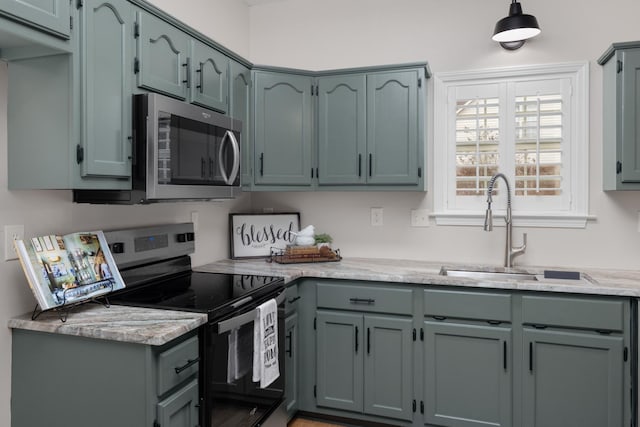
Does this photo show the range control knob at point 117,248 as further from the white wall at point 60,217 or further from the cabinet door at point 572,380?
the cabinet door at point 572,380

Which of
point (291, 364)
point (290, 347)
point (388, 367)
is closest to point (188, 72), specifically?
point (290, 347)

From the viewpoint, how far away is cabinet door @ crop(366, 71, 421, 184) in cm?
275

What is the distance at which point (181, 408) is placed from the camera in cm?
166

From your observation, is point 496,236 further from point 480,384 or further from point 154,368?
point 154,368

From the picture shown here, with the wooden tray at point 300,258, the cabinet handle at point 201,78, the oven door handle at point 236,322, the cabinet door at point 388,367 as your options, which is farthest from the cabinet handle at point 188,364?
the cabinet handle at point 201,78

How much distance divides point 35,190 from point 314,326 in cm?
157

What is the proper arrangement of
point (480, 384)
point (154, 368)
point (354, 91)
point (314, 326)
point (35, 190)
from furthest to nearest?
point (354, 91), point (314, 326), point (480, 384), point (35, 190), point (154, 368)

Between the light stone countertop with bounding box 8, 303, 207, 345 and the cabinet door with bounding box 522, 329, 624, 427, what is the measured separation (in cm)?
165

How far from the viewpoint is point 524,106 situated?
2.86 m

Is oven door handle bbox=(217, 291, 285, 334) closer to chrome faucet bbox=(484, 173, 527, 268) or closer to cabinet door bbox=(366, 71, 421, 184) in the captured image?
cabinet door bbox=(366, 71, 421, 184)

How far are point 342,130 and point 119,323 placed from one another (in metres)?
1.79

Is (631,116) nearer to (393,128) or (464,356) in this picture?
(393,128)

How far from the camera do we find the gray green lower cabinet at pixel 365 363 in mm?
2484

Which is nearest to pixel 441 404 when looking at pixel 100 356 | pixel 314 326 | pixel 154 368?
pixel 314 326
